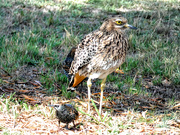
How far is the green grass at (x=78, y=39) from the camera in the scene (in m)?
5.24

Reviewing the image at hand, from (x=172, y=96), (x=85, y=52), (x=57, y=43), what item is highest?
(x=85, y=52)

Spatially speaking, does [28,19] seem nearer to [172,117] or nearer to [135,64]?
[135,64]

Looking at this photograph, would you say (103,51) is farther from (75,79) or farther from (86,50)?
(75,79)

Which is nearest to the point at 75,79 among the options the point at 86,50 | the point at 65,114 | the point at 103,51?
the point at 86,50

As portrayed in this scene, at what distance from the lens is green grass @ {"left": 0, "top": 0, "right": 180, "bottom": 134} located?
17.2ft

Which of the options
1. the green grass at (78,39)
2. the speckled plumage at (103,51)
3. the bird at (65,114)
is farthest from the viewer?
the green grass at (78,39)

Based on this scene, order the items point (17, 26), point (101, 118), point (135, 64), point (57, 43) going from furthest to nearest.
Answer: point (17, 26)
point (57, 43)
point (135, 64)
point (101, 118)

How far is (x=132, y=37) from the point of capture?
23.8 ft

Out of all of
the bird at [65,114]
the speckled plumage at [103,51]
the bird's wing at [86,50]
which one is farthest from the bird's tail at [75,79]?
the bird at [65,114]

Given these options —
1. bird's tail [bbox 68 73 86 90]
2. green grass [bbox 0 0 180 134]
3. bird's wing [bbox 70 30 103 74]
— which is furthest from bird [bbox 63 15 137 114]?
green grass [bbox 0 0 180 134]

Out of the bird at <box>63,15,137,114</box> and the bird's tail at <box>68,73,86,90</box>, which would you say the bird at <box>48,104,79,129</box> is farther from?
the bird's tail at <box>68,73,86,90</box>

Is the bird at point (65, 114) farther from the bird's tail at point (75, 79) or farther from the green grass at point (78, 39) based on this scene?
the bird's tail at point (75, 79)

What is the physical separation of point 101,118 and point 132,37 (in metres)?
3.79

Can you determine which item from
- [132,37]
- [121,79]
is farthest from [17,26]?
[121,79]
